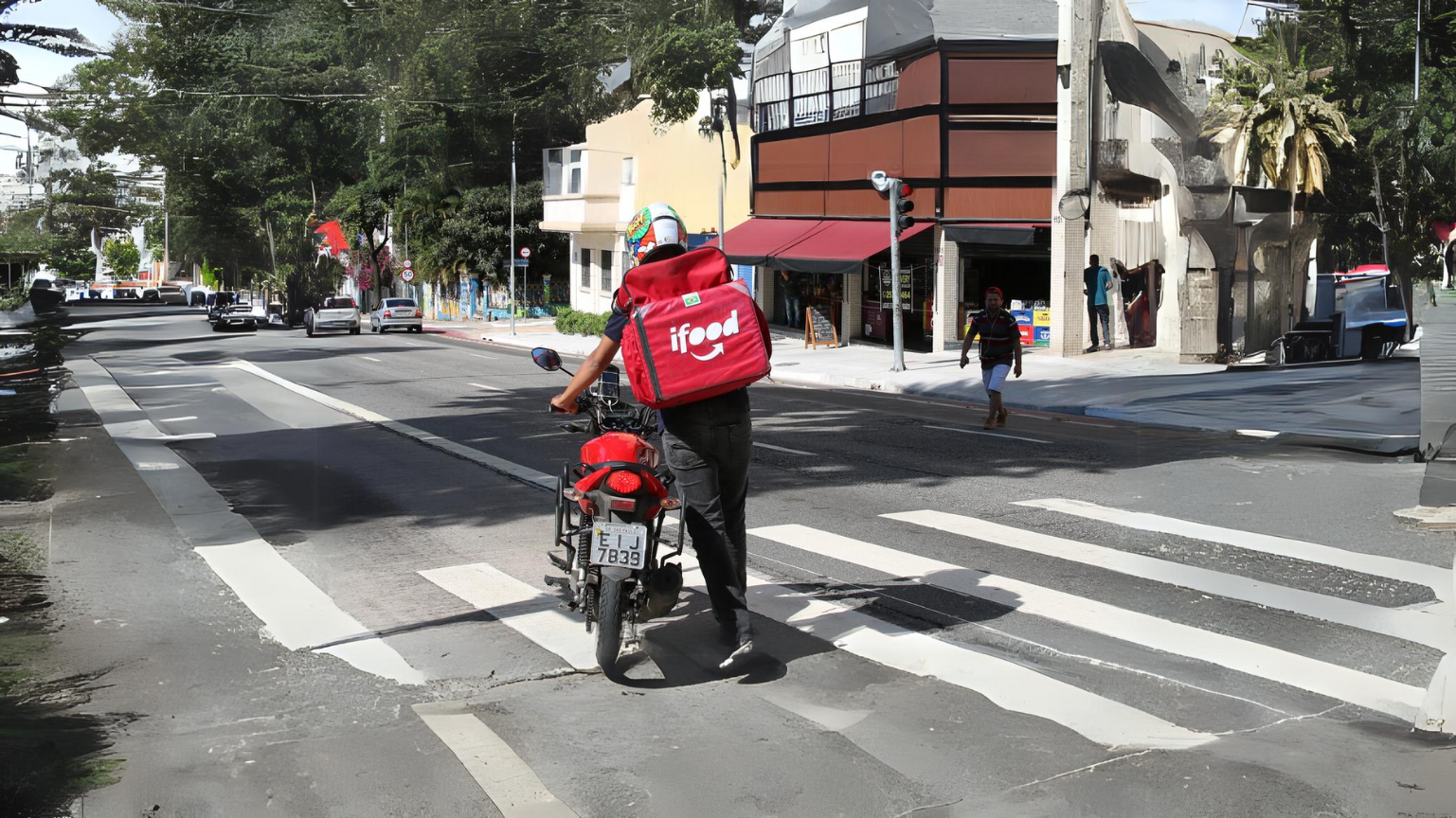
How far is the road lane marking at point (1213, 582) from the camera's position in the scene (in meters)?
6.45

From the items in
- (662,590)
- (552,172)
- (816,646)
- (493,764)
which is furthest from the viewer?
(552,172)

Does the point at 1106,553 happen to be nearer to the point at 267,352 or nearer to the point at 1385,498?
the point at 1385,498

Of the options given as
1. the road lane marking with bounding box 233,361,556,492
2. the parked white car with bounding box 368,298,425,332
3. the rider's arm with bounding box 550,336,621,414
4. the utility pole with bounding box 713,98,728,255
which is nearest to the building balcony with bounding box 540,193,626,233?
the parked white car with bounding box 368,298,425,332

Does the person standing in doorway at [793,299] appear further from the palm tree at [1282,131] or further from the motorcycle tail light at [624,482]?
the motorcycle tail light at [624,482]

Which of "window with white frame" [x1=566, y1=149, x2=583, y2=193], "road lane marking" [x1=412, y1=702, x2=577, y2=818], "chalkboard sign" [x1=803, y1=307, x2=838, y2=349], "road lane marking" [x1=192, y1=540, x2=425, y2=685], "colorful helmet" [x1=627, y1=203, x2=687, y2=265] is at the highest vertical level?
"window with white frame" [x1=566, y1=149, x2=583, y2=193]

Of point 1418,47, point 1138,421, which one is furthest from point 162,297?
point 1418,47

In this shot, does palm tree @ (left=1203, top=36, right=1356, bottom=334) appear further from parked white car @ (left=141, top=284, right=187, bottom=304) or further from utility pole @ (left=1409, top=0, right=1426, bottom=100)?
parked white car @ (left=141, top=284, right=187, bottom=304)

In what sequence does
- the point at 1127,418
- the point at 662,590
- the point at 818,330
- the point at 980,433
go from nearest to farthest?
the point at 662,590, the point at 980,433, the point at 1127,418, the point at 818,330

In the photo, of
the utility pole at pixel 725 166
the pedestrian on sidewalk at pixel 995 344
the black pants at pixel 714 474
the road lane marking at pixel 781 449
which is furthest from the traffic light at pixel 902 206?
the black pants at pixel 714 474

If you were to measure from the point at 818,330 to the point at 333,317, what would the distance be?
22348 millimetres

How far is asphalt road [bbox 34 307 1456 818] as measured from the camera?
14.8 feet

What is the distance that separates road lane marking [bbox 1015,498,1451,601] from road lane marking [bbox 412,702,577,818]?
4988mm

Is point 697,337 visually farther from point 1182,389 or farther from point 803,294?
point 803,294

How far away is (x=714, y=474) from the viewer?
5754 mm
